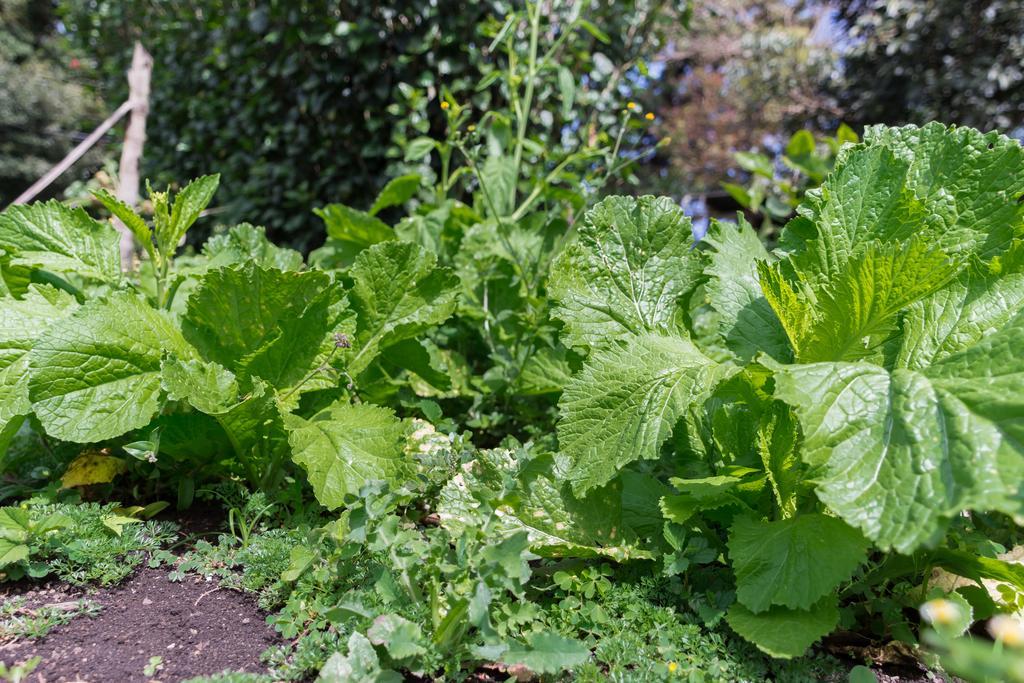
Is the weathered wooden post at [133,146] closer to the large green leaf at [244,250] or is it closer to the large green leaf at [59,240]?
the large green leaf at [244,250]

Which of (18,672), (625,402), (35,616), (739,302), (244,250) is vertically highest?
(739,302)

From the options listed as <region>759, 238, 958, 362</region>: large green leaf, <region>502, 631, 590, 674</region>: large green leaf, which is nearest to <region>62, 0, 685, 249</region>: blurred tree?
<region>759, 238, 958, 362</region>: large green leaf

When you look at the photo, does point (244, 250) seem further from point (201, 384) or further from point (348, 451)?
point (348, 451)

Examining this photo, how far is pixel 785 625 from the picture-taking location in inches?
58.3

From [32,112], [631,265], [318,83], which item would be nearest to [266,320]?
[631,265]

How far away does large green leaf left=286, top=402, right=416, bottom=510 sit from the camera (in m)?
1.75

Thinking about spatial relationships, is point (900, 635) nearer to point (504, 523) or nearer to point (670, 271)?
point (504, 523)

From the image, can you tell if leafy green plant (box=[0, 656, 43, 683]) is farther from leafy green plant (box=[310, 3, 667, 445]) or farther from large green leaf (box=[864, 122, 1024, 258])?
large green leaf (box=[864, 122, 1024, 258])

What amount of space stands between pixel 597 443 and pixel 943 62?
7.66 meters

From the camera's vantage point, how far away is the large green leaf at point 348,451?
5.73 ft

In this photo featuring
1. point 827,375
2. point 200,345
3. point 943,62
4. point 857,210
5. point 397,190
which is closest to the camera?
point 827,375

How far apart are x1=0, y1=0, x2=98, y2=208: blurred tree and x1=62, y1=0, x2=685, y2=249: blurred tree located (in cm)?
852

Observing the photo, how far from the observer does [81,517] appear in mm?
1764

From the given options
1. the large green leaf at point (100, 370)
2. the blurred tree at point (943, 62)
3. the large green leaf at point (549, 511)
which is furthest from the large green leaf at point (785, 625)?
the blurred tree at point (943, 62)
